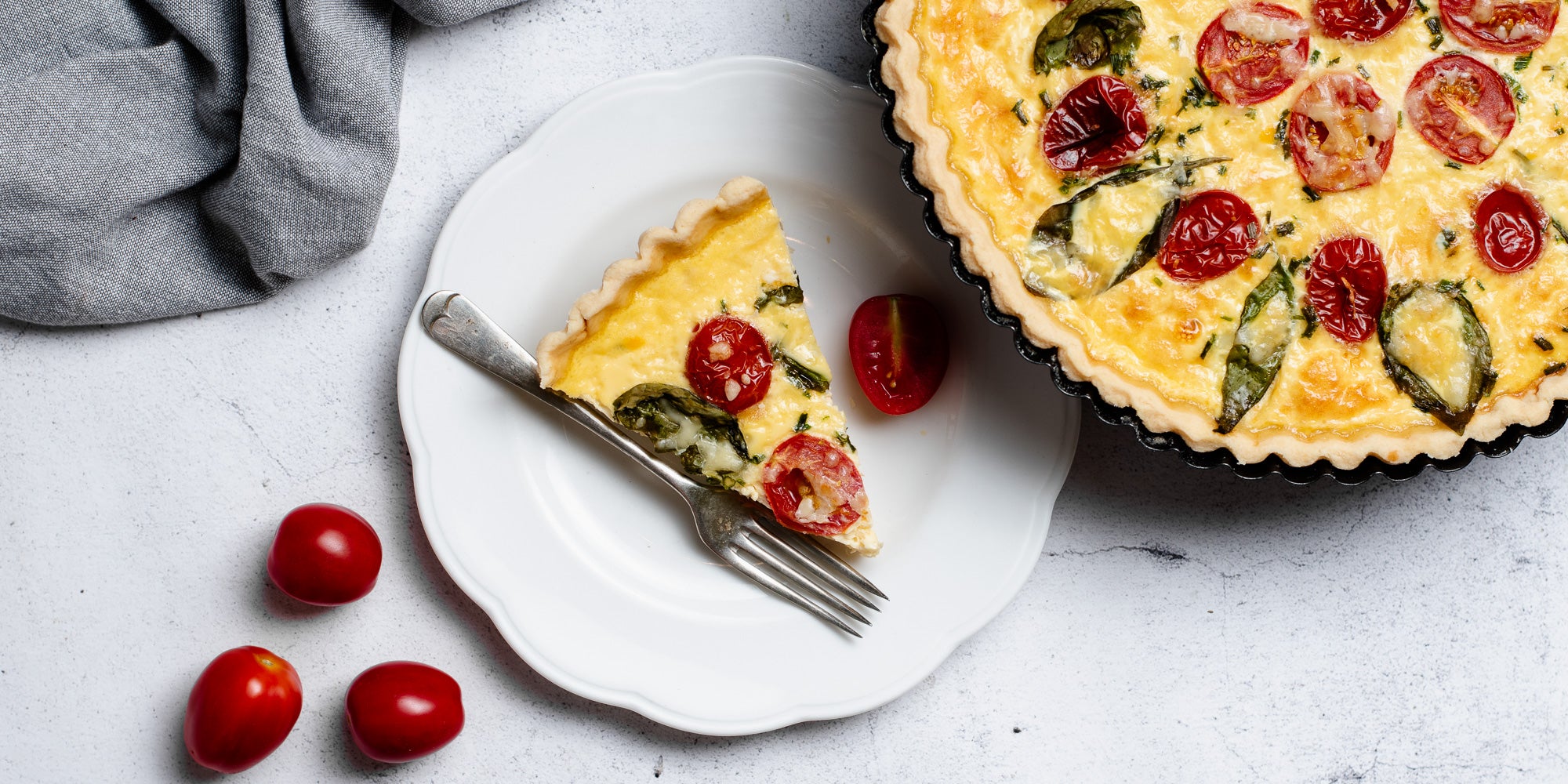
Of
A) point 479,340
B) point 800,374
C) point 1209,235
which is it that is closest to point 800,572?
point 800,374

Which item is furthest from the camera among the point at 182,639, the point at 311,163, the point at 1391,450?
the point at 182,639

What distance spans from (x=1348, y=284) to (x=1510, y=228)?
1.63 ft

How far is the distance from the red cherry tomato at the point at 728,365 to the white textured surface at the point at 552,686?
939mm

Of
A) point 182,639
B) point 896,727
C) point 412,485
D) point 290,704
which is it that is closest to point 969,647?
point 896,727

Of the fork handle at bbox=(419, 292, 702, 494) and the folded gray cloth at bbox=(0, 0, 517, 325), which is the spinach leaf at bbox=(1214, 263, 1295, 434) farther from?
the folded gray cloth at bbox=(0, 0, 517, 325)

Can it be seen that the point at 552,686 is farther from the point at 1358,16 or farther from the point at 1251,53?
the point at 1358,16

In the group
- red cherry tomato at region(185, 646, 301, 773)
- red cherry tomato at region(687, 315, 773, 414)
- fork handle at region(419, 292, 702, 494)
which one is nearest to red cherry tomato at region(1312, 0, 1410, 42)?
red cherry tomato at region(687, 315, 773, 414)

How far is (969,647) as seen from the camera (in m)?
3.48

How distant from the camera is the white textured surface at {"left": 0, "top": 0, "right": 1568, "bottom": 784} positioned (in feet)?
11.0

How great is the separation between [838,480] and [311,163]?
187 centimetres

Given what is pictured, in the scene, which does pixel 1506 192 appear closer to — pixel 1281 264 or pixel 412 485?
pixel 1281 264

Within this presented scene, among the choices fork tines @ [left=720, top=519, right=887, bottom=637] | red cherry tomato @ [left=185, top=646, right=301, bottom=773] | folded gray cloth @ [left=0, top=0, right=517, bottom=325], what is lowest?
red cherry tomato @ [left=185, top=646, right=301, bottom=773]

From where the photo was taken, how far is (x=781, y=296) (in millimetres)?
3252

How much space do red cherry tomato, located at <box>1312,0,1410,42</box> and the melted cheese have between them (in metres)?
0.04
